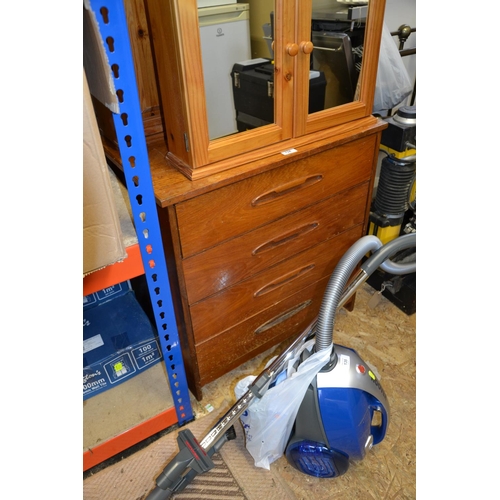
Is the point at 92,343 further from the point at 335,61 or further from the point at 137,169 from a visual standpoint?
the point at 335,61

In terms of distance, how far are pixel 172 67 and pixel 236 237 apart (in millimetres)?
407

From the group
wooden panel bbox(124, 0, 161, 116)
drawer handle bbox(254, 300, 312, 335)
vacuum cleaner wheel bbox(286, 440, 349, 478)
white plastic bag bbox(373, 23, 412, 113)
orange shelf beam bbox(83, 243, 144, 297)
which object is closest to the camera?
orange shelf beam bbox(83, 243, 144, 297)

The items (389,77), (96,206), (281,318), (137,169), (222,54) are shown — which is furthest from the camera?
(389,77)

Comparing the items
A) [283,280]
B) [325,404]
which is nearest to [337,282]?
[325,404]

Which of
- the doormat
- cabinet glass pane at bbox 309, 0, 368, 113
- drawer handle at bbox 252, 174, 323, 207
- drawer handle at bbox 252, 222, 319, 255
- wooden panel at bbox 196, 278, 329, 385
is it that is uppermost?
cabinet glass pane at bbox 309, 0, 368, 113

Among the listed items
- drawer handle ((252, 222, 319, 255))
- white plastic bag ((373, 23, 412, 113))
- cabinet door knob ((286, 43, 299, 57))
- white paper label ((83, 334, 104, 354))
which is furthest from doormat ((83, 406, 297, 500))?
white plastic bag ((373, 23, 412, 113))

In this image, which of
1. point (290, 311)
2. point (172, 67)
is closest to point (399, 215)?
point (290, 311)

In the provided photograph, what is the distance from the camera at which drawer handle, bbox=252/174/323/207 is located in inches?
39.4

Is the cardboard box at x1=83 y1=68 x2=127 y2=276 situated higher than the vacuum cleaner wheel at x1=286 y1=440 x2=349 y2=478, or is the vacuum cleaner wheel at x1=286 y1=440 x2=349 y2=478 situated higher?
the cardboard box at x1=83 y1=68 x2=127 y2=276

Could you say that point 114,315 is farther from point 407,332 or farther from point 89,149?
point 407,332

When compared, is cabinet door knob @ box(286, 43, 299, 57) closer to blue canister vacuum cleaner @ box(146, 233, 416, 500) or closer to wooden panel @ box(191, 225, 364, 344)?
blue canister vacuum cleaner @ box(146, 233, 416, 500)

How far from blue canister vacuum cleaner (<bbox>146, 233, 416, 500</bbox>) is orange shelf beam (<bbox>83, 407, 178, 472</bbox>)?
0.65 feet

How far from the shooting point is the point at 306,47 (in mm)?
906

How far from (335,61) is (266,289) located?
2.07 feet
